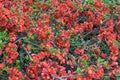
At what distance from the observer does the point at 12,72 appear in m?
2.35

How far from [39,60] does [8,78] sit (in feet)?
0.89

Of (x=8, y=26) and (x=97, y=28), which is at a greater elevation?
(x=8, y=26)

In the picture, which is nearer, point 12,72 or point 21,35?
point 12,72

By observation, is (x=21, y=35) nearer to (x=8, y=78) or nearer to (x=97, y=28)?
(x=8, y=78)

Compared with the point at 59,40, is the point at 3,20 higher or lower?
higher

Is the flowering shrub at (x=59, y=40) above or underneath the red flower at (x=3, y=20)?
underneath

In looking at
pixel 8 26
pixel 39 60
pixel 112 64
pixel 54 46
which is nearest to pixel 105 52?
pixel 112 64

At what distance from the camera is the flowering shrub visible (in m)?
2.42

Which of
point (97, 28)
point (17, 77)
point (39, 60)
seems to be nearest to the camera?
point (17, 77)

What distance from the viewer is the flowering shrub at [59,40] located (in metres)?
2.42

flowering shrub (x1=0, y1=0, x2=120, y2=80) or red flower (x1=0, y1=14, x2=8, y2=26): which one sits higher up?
red flower (x1=0, y1=14, x2=8, y2=26)

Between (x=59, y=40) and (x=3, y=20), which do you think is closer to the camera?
(x=3, y=20)

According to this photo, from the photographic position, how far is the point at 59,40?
2693 millimetres

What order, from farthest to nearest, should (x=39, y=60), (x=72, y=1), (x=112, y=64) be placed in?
(x=72, y=1), (x=112, y=64), (x=39, y=60)
